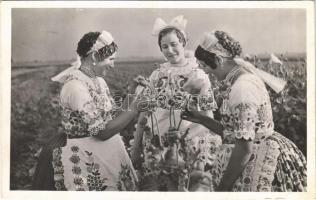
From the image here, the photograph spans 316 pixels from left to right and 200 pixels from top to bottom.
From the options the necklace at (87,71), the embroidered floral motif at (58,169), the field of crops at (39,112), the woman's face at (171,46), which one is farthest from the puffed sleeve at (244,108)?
the embroidered floral motif at (58,169)

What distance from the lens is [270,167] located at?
2.10 metres

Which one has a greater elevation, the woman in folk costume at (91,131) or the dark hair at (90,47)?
the dark hair at (90,47)

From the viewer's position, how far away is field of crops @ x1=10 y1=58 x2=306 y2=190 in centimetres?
213

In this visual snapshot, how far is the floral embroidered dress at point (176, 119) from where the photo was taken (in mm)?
2113

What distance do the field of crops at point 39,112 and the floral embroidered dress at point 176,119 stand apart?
0.09m

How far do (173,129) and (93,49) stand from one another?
0.51m

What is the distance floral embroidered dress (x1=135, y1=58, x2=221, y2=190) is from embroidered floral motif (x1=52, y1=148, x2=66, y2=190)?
0.37m

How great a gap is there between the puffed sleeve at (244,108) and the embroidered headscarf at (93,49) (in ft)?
1.96

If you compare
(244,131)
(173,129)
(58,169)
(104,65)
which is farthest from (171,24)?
(58,169)

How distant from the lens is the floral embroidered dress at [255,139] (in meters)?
2.10

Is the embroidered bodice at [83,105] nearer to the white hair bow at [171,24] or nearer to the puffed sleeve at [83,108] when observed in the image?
the puffed sleeve at [83,108]

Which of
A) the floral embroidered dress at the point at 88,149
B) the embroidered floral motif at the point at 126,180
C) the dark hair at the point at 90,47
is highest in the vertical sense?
the dark hair at the point at 90,47

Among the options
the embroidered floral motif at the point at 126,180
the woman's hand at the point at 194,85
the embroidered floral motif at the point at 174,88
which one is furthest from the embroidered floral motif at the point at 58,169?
the woman's hand at the point at 194,85
